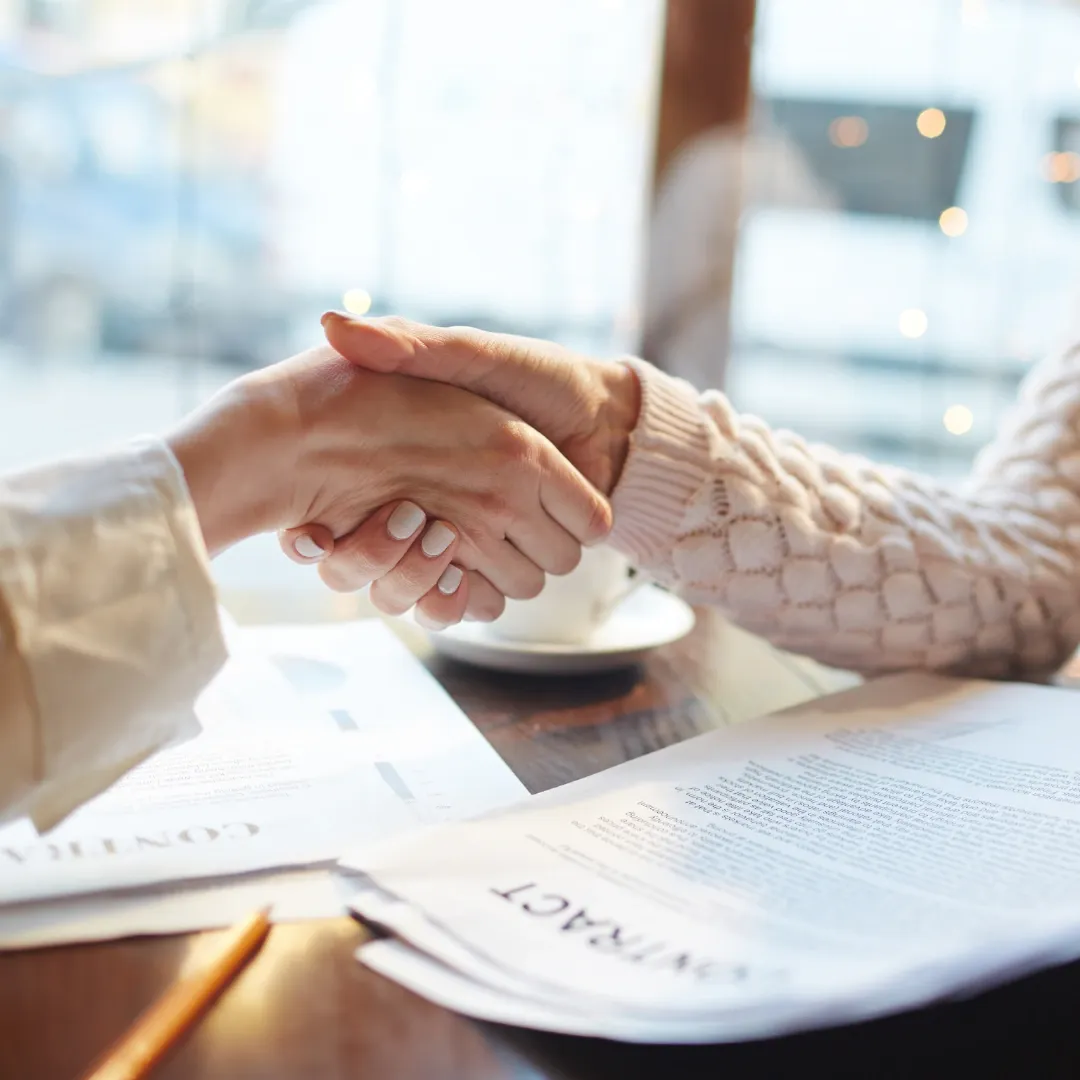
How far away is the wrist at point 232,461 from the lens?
1.56 ft

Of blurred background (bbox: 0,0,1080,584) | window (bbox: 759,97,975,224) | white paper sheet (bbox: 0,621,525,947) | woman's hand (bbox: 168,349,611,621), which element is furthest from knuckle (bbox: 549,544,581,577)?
window (bbox: 759,97,975,224)

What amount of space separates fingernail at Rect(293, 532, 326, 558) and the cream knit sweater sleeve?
17cm

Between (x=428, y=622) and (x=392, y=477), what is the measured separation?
10 centimetres

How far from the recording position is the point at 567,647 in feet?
2.27

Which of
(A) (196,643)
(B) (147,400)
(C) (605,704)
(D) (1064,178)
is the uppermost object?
(D) (1064,178)

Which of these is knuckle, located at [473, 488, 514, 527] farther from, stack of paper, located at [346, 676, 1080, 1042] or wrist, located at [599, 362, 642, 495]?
stack of paper, located at [346, 676, 1080, 1042]

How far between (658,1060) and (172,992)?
140 mm

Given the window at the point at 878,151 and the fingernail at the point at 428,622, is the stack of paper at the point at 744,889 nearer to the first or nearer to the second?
the fingernail at the point at 428,622

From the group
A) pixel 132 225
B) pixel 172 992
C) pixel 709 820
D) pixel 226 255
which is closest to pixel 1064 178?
pixel 226 255

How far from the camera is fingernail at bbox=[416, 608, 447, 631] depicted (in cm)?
65

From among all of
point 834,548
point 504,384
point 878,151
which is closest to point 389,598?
point 504,384

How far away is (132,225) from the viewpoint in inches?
95.4

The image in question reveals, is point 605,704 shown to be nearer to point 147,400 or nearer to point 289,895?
point 289,895

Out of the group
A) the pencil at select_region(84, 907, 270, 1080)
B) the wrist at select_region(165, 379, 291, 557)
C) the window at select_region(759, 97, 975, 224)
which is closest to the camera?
the pencil at select_region(84, 907, 270, 1080)
